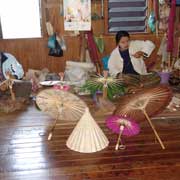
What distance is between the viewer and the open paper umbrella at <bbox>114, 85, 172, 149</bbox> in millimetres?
2172

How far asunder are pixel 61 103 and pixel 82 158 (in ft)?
1.53

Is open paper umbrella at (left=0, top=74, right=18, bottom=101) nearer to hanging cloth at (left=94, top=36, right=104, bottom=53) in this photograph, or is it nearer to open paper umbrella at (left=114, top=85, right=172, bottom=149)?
open paper umbrella at (left=114, top=85, right=172, bottom=149)

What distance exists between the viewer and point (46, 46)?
15.1 feet

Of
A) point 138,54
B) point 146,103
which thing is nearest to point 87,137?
point 146,103

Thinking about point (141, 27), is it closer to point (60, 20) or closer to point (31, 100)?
point (60, 20)

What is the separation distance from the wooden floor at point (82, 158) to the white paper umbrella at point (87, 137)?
0.05 m

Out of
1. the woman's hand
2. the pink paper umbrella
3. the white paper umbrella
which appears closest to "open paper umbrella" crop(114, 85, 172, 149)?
the pink paper umbrella

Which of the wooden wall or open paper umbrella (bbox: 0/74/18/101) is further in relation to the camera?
the wooden wall

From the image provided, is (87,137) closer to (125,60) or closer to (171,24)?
(125,60)

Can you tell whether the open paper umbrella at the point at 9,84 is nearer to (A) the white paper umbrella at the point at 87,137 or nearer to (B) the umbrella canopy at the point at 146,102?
(A) the white paper umbrella at the point at 87,137

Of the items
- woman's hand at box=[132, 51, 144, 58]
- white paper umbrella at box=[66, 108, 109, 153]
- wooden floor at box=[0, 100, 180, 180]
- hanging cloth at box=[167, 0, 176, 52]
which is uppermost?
hanging cloth at box=[167, 0, 176, 52]

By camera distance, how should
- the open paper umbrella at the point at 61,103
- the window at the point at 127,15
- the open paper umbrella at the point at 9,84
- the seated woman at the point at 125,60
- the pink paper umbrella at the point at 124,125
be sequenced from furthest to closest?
1. the window at the point at 127,15
2. the seated woman at the point at 125,60
3. the open paper umbrella at the point at 9,84
4. the open paper umbrella at the point at 61,103
5. the pink paper umbrella at the point at 124,125

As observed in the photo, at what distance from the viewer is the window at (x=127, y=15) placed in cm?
450

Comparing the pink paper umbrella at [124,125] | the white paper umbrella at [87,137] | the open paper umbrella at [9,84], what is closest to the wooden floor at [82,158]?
the white paper umbrella at [87,137]
